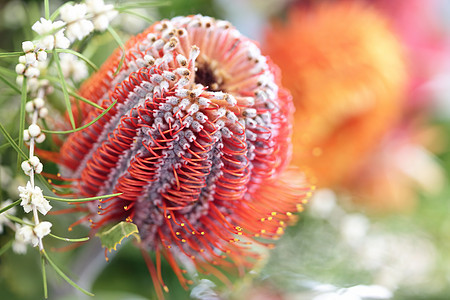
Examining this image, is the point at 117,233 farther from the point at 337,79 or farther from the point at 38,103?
the point at 337,79

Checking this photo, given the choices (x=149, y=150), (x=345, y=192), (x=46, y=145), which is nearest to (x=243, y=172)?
(x=149, y=150)

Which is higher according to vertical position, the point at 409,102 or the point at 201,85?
the point at 409,102

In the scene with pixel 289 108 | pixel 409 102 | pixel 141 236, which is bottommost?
pixel 141 236

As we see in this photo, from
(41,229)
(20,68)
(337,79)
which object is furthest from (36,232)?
(337,79)

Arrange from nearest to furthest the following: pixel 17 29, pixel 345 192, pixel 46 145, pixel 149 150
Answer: pixel 149 150 < pixel 46 145 < pixel 17 29 < pixel 345 192

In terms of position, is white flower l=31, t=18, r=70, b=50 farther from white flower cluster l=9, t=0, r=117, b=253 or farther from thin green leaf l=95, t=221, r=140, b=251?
thin green leaf l=95, t=221, r=140, b=251

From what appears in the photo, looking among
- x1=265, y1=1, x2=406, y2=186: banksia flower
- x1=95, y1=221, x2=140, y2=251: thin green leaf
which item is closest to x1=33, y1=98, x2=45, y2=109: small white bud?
x1=95, y1=221, x2=140, y2=251: thin green leaf

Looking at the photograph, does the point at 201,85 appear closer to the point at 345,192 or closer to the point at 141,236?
the point at 141,236

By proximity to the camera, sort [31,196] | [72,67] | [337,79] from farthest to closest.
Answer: [337,79] → [72,67] → [31,196]
